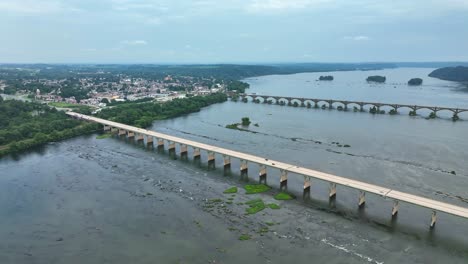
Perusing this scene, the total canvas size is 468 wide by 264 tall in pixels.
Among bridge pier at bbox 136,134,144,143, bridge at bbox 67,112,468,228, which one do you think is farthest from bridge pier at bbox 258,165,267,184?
bridge pier at bbox 136,134,144,143

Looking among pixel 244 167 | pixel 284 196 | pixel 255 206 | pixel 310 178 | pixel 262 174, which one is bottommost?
→ pixel 255 206

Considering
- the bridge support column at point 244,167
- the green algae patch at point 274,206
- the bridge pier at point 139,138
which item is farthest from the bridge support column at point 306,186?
the bridge pier at point 139,138

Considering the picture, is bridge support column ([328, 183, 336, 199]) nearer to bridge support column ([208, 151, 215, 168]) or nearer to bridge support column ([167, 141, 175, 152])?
bridge support column ([208, 151, 215, 168])

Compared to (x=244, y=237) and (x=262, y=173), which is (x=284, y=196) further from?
(x=244, y=237)

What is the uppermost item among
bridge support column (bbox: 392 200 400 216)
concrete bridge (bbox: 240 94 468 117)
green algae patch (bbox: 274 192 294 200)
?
concrete bridge (bbox: 240 94 468 117)

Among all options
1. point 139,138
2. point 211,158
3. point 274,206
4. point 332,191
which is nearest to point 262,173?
point 274,206

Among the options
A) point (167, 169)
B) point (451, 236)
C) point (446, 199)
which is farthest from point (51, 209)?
point (446, 199)

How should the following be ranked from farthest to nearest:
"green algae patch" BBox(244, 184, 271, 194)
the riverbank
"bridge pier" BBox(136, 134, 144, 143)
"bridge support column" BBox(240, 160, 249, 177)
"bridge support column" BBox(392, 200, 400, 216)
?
"bridge pier" BBox(136, 134, 144, 143)
the riverbank
"bridge support column" BBox(240, 160, 249, 177)
"green algae patch" BBox(244, 184, 271, 194)
"bridge support column" BBox(392, 200, 400, 216)
